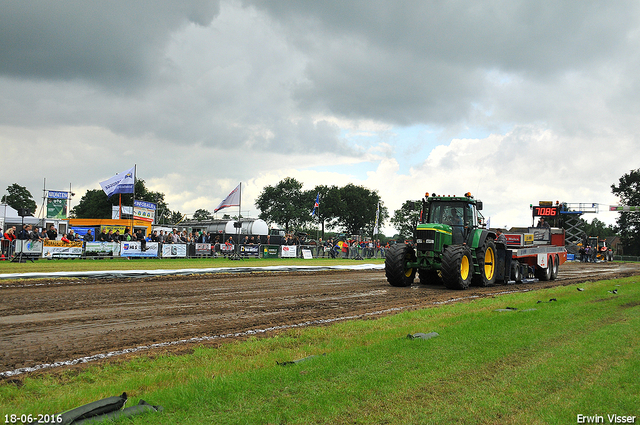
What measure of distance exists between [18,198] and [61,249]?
9433 cm

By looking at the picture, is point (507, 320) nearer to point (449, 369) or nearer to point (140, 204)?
point (449, 369)

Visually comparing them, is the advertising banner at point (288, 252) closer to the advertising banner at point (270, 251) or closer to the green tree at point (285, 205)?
the advertising banner at point (270, 251)

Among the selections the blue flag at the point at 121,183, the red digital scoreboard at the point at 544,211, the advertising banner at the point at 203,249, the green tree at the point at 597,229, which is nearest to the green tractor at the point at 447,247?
the advertising banner at the point at 203,249

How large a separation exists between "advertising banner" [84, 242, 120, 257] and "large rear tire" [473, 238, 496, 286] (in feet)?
64.7

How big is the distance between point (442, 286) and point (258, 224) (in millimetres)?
35863

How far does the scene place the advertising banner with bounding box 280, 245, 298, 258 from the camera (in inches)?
1406

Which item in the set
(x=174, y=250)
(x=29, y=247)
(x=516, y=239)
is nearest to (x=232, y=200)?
(x=174, y=250)

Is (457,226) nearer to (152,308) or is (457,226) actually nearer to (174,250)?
(152,308)

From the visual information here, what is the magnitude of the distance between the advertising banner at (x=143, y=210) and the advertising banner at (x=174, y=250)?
23.1 metres

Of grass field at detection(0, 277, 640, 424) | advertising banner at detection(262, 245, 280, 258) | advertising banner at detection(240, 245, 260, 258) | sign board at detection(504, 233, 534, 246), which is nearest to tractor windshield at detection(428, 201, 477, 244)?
sign board at detection(504, 233, 534, 246)

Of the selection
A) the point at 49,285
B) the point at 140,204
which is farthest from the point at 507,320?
the point at 140,204

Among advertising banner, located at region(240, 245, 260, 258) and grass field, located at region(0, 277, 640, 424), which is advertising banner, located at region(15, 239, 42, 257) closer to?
advertising banner, located at region(240, 245, 260, 258)

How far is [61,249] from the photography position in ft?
80.9

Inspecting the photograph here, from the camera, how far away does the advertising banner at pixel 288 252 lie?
35.7 meters
